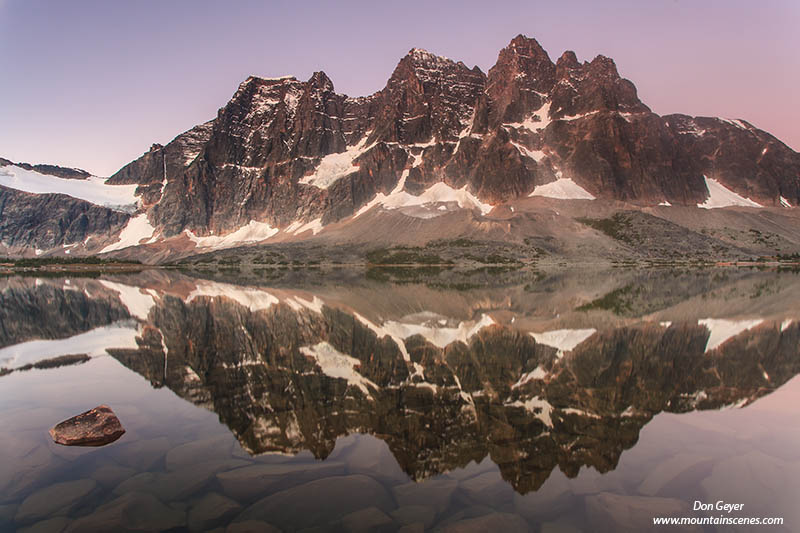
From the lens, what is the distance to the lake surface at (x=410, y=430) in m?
9.30

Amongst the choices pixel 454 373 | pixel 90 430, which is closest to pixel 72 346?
pixel 90 430

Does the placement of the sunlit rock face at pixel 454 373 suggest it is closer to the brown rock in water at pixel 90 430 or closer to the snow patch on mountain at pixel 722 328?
the snow patch on mountain at pixel 722 328

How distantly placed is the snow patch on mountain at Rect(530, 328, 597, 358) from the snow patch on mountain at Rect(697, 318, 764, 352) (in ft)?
18.3

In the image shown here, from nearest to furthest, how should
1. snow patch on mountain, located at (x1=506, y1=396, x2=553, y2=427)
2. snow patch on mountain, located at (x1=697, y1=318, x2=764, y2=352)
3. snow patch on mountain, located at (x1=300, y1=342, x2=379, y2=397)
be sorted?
snow patch on mountain, located at (x1=506, y1=396, x2=553, y2=427)
snow patch on mountain, located at (x1=300, y1=342, x2=379, y2=397)
snow patch on mountain, located at (x1=697, y1=318, x2=764, y2=352)

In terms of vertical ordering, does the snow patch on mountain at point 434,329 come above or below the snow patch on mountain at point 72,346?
above

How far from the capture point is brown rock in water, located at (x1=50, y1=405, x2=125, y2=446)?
12648mm

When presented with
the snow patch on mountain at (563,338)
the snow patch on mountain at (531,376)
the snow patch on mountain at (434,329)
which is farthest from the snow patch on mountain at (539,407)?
the snow patch on mountain at (434,329)

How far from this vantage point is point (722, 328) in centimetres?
2870

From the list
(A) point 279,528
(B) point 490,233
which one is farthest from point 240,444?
(B) point 490,233

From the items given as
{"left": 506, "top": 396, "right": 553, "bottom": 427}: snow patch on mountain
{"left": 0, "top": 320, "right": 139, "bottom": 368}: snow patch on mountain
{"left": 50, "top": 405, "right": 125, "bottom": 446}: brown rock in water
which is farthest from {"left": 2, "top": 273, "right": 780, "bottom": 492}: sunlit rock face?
{"left": 50, "top": 405, "right": 125, "bottom": 446}: brown rock in water

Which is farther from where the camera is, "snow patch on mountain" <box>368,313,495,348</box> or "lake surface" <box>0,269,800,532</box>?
"snow patch on mountain" <box>368,313,495,348</box>

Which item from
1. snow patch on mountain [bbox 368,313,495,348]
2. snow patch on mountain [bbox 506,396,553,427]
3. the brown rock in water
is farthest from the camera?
snow patch on mountain [bbox 368,313,495,348]

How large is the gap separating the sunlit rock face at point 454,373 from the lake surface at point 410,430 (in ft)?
0.32

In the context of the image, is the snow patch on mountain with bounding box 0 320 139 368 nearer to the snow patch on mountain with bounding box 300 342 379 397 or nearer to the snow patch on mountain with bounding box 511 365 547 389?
the snow patch on mountain with bounding box 300 342 379 397
